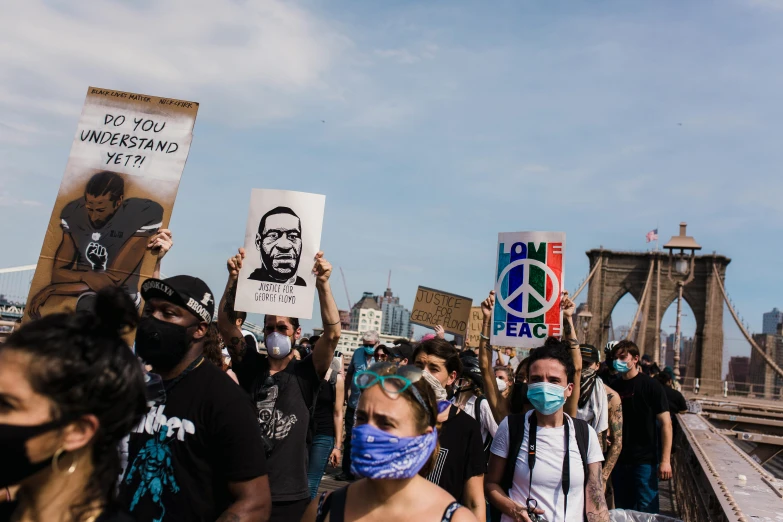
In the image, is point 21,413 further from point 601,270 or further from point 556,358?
point 601,270

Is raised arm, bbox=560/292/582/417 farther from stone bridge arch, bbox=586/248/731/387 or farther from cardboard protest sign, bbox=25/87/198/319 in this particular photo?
stone bridge arch, bbox=586/248/731/387

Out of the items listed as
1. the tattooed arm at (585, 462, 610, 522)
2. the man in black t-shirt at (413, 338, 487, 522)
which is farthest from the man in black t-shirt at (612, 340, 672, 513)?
the man in black t-shirt at (413, 338, 487, 522)

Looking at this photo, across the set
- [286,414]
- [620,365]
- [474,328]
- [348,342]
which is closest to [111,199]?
[286,414]

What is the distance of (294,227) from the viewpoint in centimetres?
481

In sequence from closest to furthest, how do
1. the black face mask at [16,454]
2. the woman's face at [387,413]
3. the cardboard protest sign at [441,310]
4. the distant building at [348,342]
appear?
the black face mask at [16,454] → the woman's face at [387,413] → the cardboard protest sign at [441,310] → the distant building at [348,342]

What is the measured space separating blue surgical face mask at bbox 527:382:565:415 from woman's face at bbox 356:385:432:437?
62.4 inches

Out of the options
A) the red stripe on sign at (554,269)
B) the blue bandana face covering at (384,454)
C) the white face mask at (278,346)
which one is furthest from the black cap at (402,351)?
the blue bandana face covering at (384,454)

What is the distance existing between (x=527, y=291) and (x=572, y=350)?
1.27 m

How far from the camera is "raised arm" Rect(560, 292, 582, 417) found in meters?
4.92

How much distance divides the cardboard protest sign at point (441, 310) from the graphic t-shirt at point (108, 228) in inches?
305

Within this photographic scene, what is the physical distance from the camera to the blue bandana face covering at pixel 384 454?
7.98 ft

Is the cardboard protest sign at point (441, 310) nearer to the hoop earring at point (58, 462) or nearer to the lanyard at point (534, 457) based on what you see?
the lanyard at point (534, 457)

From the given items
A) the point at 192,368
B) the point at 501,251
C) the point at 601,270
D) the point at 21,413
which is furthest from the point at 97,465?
the point at 601,270

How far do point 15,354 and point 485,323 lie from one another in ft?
13.2
